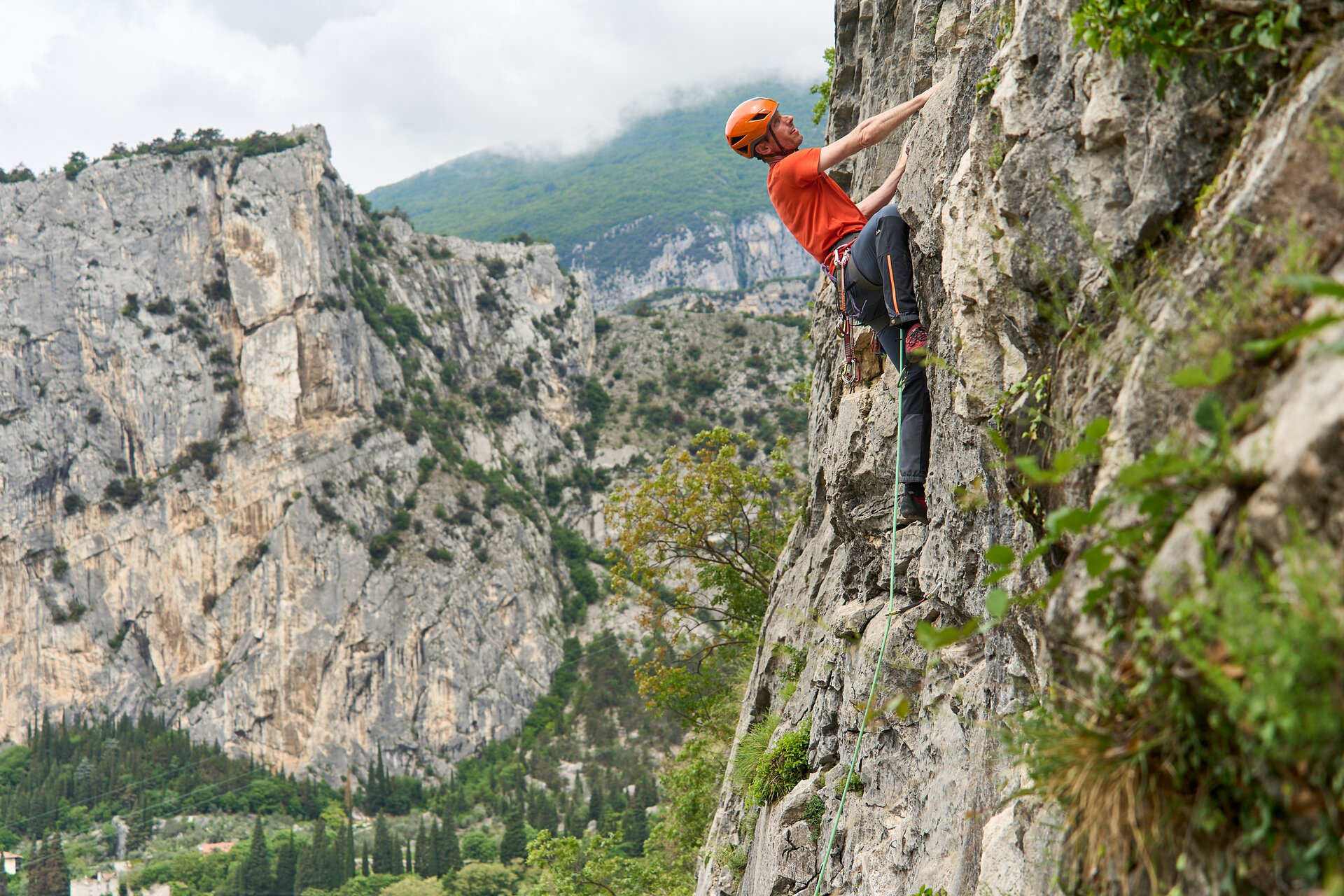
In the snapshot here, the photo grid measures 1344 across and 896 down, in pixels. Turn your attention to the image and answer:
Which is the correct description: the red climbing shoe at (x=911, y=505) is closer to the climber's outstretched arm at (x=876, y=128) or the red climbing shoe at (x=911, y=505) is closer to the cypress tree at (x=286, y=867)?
the climber's outstretched arm at (x=876, y=128)

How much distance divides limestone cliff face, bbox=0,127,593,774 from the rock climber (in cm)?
6784

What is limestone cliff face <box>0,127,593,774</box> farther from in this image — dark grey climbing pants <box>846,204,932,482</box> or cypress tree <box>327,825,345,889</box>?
dark grey climbing pants <box>846,204,932,482</box>

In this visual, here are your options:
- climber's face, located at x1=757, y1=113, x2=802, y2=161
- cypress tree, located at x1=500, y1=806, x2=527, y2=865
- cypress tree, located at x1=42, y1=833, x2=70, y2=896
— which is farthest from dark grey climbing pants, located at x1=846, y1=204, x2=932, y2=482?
cypress tree, located at x1=42, y1=833, x2=70, y2=896

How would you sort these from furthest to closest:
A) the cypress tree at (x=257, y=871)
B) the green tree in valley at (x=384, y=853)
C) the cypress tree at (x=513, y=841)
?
the green tree in valley at (x=384, y=853)
the cypress tree at (x=513, y=841)
the cypress tree at (x=257, y=871)

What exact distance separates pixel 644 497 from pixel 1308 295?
59.4 feet

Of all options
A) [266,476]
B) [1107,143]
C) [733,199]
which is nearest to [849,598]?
[1107,143]

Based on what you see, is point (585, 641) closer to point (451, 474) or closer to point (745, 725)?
point (451, 474)

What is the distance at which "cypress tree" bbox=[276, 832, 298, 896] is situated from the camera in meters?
58.3

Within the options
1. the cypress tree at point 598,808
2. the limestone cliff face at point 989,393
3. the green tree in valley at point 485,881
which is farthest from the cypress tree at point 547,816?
the limestone cliff face at point 989,393

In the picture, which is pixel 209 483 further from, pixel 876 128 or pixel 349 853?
pixel 876 128

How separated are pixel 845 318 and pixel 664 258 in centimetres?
16747

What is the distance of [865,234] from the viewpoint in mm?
5496

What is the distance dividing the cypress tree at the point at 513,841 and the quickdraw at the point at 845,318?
2381 inches

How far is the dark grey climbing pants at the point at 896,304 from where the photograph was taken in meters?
5.31
